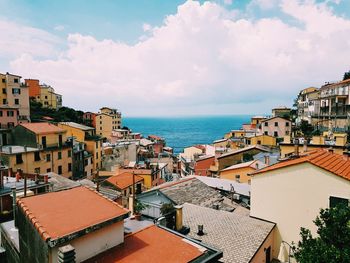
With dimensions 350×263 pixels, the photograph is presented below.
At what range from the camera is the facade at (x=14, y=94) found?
198 ft

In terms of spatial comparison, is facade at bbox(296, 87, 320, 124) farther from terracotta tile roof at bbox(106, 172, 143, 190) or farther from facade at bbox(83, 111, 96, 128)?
facade at bbox(83, 111, 96, 128)

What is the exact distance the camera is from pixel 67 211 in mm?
8633

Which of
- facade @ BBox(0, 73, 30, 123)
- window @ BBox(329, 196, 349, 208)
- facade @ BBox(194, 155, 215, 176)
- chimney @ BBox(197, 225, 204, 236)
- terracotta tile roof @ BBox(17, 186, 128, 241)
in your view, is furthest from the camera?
facade @ BBox(0, 73, 30, 123)

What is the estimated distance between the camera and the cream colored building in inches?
578

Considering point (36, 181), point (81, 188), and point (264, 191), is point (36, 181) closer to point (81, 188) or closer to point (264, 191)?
point (81, 188)

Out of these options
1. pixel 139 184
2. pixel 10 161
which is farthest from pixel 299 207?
pixel 10 161

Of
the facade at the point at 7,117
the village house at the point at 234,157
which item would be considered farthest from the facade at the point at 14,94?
the village house at the point at 234,157

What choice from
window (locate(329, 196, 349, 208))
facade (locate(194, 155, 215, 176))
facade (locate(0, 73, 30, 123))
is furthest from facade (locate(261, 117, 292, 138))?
facade (locate(0, 73, 30, 123))

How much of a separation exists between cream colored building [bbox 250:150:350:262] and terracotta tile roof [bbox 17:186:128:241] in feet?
36.6

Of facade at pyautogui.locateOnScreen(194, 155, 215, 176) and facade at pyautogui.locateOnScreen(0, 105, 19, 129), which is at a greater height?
facade at pyautogui.locateOnScreen(0, 105, 19, 129)

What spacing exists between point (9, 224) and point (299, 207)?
1571 cm

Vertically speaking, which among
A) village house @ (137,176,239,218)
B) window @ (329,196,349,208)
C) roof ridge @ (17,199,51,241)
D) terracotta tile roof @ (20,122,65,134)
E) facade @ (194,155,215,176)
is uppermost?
terracotta tile roof @ (20,122,65,134)

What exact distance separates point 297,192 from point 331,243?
674 centimetres

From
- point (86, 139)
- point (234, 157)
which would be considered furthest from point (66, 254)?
point (86, 139)
